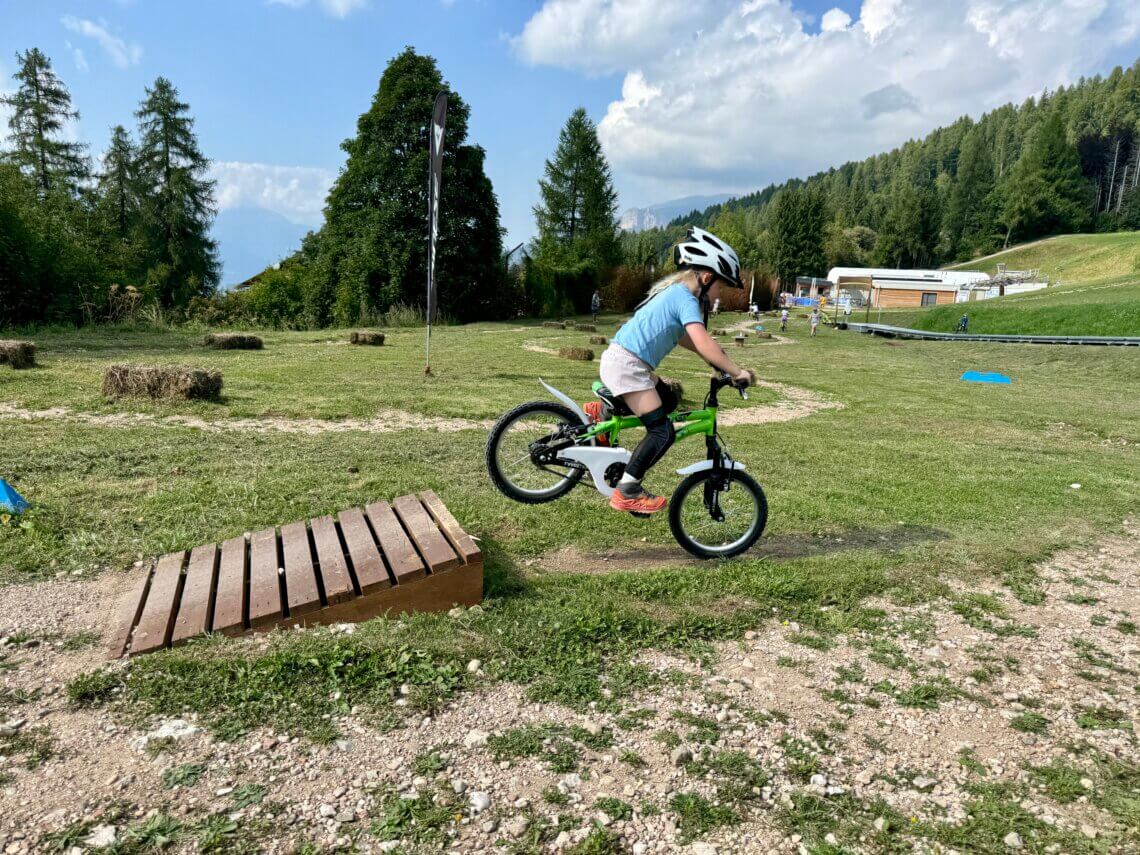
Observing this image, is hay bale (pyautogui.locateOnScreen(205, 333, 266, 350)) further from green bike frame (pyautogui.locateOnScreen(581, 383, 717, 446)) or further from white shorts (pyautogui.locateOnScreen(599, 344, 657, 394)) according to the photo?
white shorts (pyautogui.locateOnScreen(599, 344, 657, 394))

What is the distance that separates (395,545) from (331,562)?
1.25 ft

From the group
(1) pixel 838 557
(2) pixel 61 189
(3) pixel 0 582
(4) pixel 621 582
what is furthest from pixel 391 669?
(2) pixel 61 189

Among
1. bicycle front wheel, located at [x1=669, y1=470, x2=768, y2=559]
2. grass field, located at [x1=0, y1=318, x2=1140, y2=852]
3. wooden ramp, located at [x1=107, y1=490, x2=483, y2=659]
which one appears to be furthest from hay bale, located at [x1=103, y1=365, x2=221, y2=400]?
bicycle front wheel, located at [x1=669, y1=470, x2=768, y2=559]

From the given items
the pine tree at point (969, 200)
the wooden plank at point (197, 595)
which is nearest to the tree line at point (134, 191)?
the wooden plank at point (197, 595)

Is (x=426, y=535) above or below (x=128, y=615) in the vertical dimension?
above

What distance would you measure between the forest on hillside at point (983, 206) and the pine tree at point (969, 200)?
0.56ft

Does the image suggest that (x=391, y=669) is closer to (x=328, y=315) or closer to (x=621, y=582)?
(x=621, y=582)

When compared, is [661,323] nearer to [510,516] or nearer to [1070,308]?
[510,516]

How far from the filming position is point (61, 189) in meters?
37.9

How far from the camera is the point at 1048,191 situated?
106 metres

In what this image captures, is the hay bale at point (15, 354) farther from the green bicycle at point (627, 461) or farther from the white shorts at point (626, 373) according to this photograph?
the white shorts at point (626, 373)

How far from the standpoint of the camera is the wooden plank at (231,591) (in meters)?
3.60

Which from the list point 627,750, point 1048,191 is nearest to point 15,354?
point 627,750

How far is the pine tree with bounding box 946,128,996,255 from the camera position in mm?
113438
